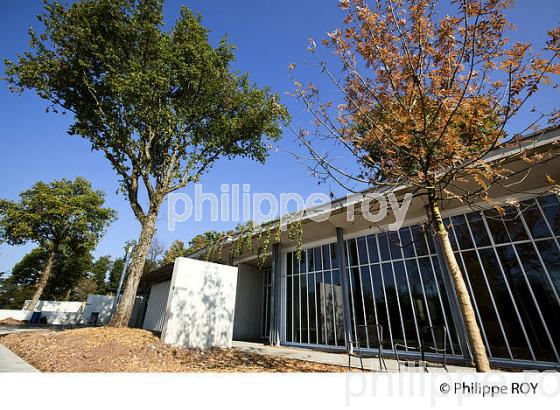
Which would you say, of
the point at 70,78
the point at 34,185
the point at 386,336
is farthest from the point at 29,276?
the point at 386,336

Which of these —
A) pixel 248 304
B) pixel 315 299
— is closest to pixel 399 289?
pixel 315 299

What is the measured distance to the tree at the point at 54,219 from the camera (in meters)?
23.4

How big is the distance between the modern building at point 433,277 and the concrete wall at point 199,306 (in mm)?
462

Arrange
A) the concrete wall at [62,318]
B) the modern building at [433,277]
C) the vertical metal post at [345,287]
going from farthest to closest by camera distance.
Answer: the concrete wall at [62,318] < the vertical metal post at [345,287] < the modern building at [433,277]

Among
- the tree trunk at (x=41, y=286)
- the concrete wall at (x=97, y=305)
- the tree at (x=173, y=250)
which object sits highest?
the tree at (x=173, y=250)

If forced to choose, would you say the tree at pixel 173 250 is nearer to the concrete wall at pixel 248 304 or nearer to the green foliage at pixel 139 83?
the concrete wall at pixel 248 304

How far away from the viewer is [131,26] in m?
9.98

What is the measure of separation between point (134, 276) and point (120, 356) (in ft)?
12.8

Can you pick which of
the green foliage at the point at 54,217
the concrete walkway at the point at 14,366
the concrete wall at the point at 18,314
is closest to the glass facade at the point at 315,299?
the concrete walkway at the point at 14,366

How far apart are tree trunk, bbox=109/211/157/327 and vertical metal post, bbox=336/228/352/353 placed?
26.0 feet

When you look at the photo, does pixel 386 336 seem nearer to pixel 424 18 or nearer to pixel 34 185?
pixel 424 18

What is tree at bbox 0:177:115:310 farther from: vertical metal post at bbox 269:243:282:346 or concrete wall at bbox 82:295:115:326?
vertical metal post at bbox 269:243:282:346

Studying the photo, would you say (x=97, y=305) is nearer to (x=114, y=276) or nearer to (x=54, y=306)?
(x=54, y=306)
